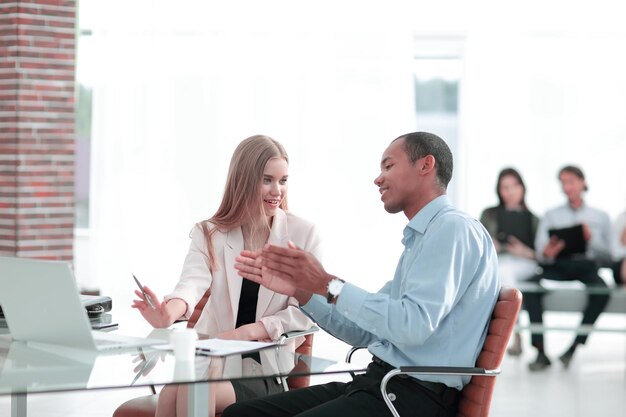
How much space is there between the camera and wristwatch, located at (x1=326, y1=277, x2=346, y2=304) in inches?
96.0

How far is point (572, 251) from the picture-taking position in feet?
22.5

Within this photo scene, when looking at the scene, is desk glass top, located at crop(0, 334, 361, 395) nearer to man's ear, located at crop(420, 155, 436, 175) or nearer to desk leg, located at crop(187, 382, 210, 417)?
desk leg, located at crop(187, 382, 210, 417)

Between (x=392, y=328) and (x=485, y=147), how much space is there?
16.3 feet

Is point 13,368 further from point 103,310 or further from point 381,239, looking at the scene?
point 381,239

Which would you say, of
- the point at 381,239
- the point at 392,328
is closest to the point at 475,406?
the point at 392,328

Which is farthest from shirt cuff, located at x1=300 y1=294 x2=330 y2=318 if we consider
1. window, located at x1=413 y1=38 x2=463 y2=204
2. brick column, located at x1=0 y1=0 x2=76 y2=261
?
window, located at x1=413 y1=38 x2=463 y2=204

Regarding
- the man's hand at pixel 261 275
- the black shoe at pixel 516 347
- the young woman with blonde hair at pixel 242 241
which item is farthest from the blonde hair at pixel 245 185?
the black shoe at pixel 516 347

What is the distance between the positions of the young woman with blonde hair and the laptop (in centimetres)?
65

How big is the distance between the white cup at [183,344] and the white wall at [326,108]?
4.61 metres

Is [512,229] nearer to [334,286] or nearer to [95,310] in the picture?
[95,310]

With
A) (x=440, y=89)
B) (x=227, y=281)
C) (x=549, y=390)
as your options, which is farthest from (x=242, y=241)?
(x=440, y=89)

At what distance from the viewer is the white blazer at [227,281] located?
10.6 ft

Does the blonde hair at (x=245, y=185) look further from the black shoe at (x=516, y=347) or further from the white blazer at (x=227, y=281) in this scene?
the black shoe at (x=516, y=347)

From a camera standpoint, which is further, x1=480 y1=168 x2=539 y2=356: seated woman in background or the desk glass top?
x1=480 y1=168 x2=539 y2=356: seated woman in background
